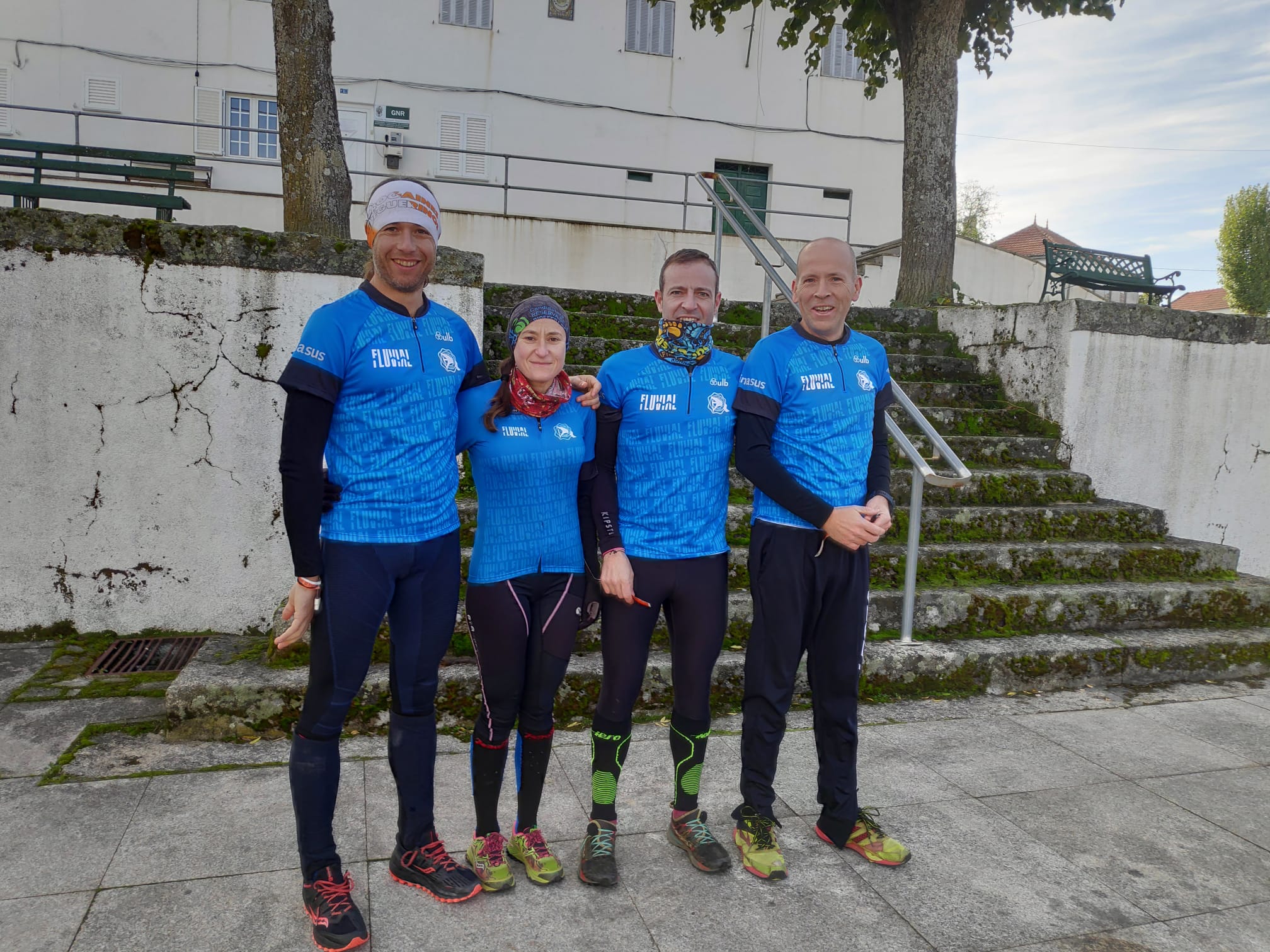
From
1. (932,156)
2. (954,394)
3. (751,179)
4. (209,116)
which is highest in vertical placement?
(209,116)

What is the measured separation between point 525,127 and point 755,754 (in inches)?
552

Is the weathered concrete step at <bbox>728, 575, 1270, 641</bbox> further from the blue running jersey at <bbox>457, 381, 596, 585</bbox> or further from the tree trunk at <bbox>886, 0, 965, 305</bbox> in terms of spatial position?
the tree trunk at <bbox>886, 0, 965, 305</bbox>

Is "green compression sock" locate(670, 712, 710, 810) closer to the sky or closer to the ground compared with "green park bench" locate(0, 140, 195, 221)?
closer to the ground

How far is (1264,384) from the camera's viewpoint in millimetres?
6258

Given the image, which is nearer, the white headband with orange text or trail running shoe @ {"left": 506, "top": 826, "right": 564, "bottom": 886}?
the white headband with orange text

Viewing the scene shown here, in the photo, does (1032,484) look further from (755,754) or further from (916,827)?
(755,754)

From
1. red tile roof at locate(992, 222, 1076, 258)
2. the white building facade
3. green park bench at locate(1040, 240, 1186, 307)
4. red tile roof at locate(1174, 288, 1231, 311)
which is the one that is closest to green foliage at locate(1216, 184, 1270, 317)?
red tile roof at locate(992, 222, 1076, 258)

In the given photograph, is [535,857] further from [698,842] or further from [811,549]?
[811,549]

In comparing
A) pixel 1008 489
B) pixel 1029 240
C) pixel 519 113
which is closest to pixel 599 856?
pixel 1008 489

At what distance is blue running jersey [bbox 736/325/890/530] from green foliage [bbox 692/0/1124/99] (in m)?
6.46

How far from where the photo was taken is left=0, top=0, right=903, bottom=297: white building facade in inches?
493

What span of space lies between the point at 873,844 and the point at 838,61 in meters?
16.7

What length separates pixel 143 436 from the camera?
420 cm

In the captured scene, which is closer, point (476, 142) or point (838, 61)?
point (476, 142)
